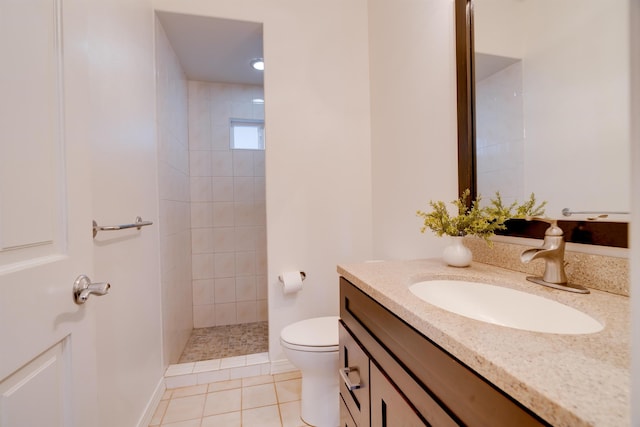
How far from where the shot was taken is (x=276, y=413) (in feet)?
4.97

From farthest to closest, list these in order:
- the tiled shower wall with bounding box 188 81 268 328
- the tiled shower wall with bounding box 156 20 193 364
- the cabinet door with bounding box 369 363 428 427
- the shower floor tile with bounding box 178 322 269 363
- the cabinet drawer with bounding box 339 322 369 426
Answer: the tiled shower wall with bounding box 188 81 268 328, the shower floor tile with bounding box 178 322 269 363, the tiled shower wall with bounding box 156 20 193 364, the cabinet drawer with bounding box 339 322 369 426, the cabinet door with bounding box 369 363 428 427

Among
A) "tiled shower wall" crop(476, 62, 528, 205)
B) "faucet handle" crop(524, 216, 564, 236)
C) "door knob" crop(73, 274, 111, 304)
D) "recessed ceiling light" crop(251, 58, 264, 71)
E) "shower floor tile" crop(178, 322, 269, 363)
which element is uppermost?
"recessed ceiling light" crop(251, 58, 264, 71)

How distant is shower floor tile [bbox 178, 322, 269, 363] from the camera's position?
Answer: 84.4 inches

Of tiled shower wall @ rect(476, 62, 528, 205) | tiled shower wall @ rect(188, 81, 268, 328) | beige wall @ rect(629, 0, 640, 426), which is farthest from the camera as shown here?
tiled shower wall @ rect(188, 81, 268, 328)

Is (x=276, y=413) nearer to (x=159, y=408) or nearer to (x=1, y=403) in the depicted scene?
(x=159, y=408)

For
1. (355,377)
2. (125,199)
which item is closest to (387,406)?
(355,377)

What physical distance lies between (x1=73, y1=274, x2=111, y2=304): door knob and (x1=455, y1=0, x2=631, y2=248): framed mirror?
4.18 feet

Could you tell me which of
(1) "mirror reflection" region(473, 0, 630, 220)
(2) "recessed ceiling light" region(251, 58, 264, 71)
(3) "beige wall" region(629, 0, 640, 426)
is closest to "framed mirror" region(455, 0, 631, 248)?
(1) "mirror reflection" region(473, 0, 630, 220)

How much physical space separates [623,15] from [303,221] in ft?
5.28

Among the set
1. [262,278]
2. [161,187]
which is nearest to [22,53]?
[161,187]

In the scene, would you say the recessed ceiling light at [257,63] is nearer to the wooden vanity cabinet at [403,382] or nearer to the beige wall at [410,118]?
the beige wall at [410,118]

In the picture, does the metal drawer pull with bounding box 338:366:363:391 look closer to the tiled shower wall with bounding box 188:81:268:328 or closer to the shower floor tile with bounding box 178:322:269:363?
the shower floor tile with bounding box 178:322:269:363

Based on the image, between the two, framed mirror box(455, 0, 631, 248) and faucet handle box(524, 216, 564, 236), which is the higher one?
framed mirror box(455, 0, 631, 248)

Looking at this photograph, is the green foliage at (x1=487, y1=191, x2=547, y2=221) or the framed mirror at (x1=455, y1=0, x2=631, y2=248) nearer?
the framed mirror at (x1=455, y1=0, x2=631, y2=248)
